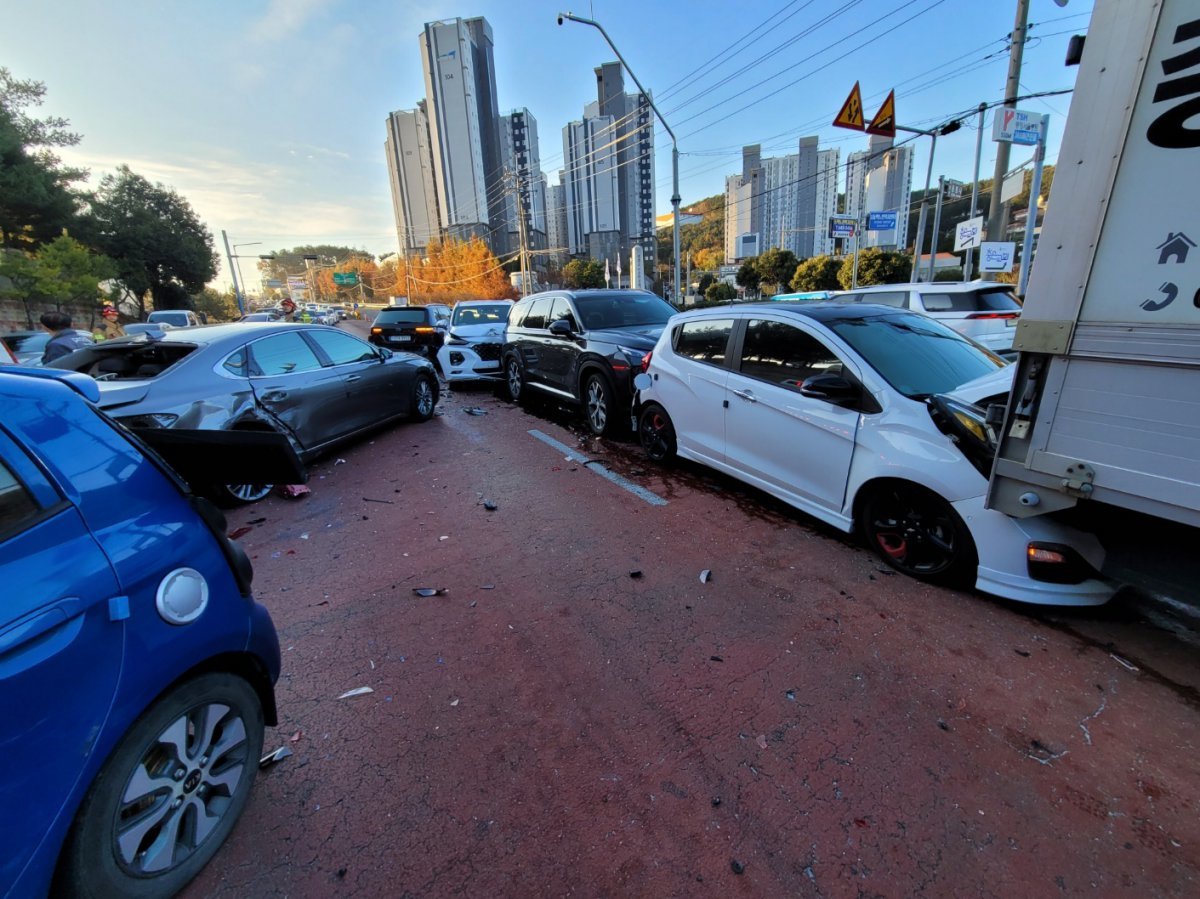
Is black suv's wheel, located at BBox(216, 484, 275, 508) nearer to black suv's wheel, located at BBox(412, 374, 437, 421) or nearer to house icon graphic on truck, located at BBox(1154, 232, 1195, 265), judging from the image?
black suv's wheel, located at BBox(412, 374, 437, 421)

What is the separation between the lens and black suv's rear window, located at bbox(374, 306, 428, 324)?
48.2 ft

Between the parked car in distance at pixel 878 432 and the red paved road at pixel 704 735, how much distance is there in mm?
319

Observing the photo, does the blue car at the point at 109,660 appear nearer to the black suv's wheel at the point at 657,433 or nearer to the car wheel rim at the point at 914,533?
the car wheel rim at the point at 914,533

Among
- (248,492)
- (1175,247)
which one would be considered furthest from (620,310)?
(1175,247)

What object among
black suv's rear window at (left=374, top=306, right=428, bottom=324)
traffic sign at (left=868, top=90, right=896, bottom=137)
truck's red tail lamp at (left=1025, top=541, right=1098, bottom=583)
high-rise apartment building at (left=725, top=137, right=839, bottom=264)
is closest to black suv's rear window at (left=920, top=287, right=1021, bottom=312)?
traffic sign at (left=868, top=90, right=896, bottom=137)

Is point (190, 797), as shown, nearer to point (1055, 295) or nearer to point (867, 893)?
point (867, 893)

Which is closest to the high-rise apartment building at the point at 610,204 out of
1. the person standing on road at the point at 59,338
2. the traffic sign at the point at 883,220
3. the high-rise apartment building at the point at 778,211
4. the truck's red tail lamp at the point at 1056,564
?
the high-rise apartment building at the point at 778,211

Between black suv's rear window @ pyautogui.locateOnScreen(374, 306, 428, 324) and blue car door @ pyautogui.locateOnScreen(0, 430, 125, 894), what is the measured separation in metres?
14.1

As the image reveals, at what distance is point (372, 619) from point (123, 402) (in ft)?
10.2

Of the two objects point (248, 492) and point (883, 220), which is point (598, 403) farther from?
point (883, 220)

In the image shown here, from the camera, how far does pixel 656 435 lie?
19.3 ft

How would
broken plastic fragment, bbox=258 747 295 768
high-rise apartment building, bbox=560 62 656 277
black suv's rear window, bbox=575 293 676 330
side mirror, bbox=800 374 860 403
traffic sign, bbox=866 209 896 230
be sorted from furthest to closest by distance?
high-rise apartment building, bbox=560 62 656 277 < traffic sign, bbox=866 209 896 230 < black suv's rear window, bbox=575 293 676 330 < side mirror, bbox=800 374 860 403 < broken plastic fragment, bbox=258 747 295 768

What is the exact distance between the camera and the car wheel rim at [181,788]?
1.57 m

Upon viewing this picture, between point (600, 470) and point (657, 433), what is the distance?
0.75 meters
